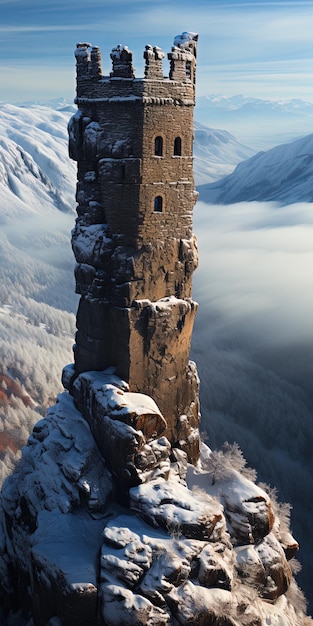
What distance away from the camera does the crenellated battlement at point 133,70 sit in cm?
3238

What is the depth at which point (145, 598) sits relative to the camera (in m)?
27.5

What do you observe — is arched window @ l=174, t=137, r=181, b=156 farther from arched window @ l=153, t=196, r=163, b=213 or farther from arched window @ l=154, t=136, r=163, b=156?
arched window @ l=153, t=196, r=163, b=213

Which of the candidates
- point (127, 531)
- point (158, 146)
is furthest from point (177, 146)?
point (127, 531)

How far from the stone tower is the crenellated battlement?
0.06 meters

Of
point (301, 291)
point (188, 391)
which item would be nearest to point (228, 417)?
point (188, 391)

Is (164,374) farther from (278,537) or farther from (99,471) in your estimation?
(278,537)

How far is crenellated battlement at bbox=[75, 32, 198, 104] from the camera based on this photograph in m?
32.4

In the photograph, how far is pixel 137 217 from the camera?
112 ft

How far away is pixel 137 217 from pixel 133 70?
8.41 meters

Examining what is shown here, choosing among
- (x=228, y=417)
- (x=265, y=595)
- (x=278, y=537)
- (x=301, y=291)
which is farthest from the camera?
(x=301, y=291)

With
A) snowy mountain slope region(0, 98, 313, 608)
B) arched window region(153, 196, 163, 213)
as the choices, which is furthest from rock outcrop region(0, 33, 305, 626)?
snowy mountain slope region(0, 98, 313, 608)

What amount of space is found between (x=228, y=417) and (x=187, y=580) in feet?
262

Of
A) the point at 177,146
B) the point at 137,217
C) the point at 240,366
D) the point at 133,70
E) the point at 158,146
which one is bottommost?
the point at 240,366

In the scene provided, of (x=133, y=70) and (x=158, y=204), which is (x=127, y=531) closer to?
(x=158, y=204)
